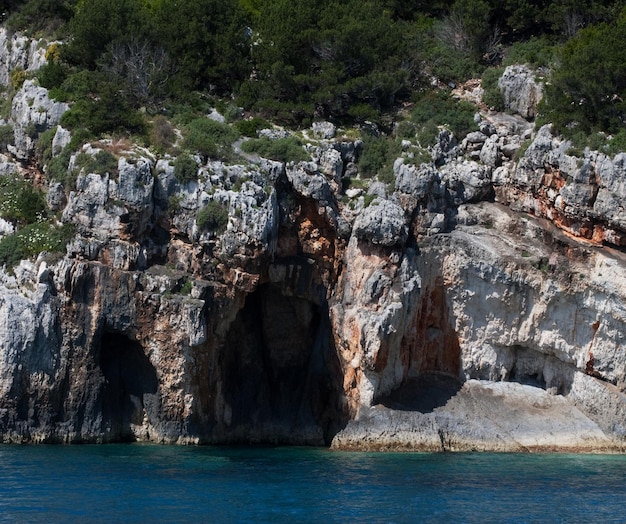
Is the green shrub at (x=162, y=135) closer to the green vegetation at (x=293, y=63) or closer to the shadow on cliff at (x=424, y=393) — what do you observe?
the green vegetation at (x=293, y=63)

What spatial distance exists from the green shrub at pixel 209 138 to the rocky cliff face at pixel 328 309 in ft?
2.71

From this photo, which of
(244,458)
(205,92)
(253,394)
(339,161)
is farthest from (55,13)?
(244,458)

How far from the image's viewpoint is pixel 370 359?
4128 centimetres

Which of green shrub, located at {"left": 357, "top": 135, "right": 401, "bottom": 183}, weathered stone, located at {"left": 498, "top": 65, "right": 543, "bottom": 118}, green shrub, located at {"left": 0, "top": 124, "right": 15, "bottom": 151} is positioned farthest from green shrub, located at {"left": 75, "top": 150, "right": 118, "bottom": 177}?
weathered stone, located at {"left": 498, "top": 65, "right": 543, "bottom": 118}

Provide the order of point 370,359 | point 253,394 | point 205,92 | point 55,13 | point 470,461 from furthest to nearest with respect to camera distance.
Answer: point 55,13
point 205,92
point 253,394
point 370,359
point 470,461

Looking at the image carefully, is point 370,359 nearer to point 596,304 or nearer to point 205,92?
point 596,304

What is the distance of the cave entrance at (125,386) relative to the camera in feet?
136

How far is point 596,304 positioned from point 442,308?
5.70 meters

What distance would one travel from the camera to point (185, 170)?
4234 centimetres

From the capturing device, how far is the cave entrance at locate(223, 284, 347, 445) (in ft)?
142

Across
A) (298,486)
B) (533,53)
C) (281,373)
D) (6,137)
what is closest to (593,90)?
(533,53)

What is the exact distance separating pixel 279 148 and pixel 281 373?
28.5 feet

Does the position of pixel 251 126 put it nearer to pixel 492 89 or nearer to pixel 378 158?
pixel 378 158

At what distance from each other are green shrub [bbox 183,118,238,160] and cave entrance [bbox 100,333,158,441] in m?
7.59
